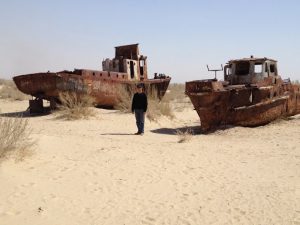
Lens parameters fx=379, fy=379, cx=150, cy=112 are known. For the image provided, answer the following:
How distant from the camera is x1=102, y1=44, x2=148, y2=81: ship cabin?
61.0 ft

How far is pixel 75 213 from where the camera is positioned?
14.5ft

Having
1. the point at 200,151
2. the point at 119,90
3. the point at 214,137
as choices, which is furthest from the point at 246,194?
the point at 119,90

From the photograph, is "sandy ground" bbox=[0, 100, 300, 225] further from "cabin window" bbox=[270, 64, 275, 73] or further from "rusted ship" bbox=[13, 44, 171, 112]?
"rusted ship" bbox=[13, 44, 171, 112]

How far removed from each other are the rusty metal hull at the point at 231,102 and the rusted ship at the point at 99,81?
5.68m

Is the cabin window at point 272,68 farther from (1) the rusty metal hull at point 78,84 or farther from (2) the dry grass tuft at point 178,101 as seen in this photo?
(1) the rusty metal hull at point 78,84

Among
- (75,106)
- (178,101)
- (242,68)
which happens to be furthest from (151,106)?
(178,101)

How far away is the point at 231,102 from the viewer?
37.0 feet

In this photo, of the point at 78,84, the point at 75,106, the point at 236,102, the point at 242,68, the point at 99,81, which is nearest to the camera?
the point at 236,102

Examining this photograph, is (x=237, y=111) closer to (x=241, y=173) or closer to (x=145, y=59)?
(x=241, y=173)

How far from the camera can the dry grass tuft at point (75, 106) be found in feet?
44.0

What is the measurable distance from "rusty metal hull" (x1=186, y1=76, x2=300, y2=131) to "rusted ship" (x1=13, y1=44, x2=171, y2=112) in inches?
224

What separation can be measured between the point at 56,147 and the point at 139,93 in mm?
3558

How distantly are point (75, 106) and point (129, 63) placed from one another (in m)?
5.76

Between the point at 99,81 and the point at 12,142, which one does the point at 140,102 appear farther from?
the point at 99,81
